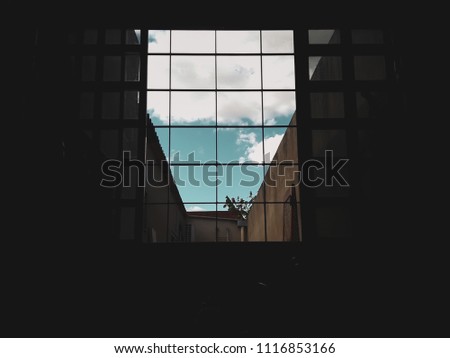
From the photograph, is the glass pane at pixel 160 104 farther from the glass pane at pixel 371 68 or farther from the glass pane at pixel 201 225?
the glass pane at pixel 201 225

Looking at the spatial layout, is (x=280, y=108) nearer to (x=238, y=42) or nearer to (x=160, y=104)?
(x=238, y=42)

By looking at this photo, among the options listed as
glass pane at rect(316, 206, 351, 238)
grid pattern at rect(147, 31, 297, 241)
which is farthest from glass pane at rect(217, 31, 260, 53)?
glass pane at rect(316, 206, 351, 238)

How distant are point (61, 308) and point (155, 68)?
355cm

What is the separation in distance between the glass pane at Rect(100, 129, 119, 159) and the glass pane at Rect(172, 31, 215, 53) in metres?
1.54

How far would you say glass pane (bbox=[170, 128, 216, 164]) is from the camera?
5875 mm

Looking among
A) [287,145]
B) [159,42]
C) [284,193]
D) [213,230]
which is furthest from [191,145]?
[213,230]

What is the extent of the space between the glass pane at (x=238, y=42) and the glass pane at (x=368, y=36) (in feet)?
4.31

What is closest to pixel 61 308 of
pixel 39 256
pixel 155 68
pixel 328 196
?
pixel 39 256

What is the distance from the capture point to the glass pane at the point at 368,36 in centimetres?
530

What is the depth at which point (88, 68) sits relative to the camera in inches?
210

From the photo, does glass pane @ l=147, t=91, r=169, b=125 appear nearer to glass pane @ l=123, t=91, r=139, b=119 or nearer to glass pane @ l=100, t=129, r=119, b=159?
glass pane @ l=123, t=91, r=139, b=119

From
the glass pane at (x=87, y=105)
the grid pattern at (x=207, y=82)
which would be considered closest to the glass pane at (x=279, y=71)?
the grid pattern at (x=207, y=82)

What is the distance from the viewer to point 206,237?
21562 mm

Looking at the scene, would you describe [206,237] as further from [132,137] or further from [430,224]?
[430,224]
